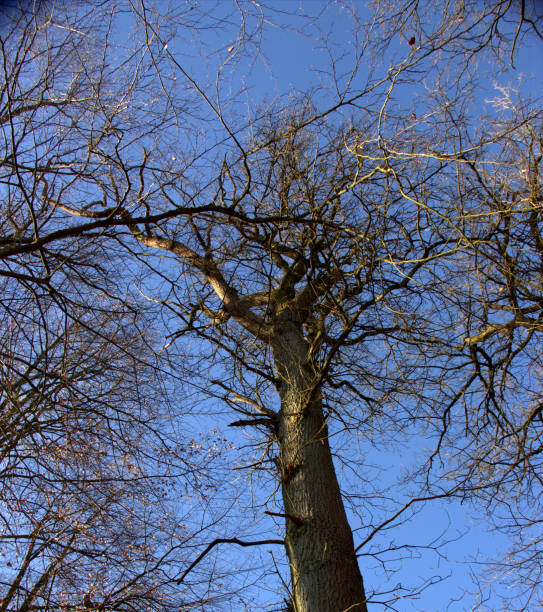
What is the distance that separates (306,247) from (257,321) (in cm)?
73

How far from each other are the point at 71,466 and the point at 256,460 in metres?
1.37

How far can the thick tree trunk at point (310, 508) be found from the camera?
2539 mm

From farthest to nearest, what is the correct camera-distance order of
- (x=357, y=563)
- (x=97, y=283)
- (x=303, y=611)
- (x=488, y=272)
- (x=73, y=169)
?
(x=488, y=272)
(x=97, y=283)
(x=73, y=169)
(x=357, y=563)
(x=303, y=611)

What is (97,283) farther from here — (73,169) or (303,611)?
(303,611)

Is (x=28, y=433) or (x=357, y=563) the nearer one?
(x=357, y=563)

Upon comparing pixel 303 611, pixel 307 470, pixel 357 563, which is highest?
pixel 307 470

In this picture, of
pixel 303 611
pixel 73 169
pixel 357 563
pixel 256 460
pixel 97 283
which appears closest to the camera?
pixel 303 611

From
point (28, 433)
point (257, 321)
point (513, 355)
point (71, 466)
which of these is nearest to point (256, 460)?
point (257, 321)

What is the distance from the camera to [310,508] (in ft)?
9.42

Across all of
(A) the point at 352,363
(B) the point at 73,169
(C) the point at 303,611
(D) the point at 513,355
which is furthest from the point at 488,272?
(B) the point at 73,169

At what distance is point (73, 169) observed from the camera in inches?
120

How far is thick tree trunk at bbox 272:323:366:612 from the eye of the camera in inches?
100.0

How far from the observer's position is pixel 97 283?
11.7 feet

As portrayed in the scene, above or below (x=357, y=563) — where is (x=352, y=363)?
above
